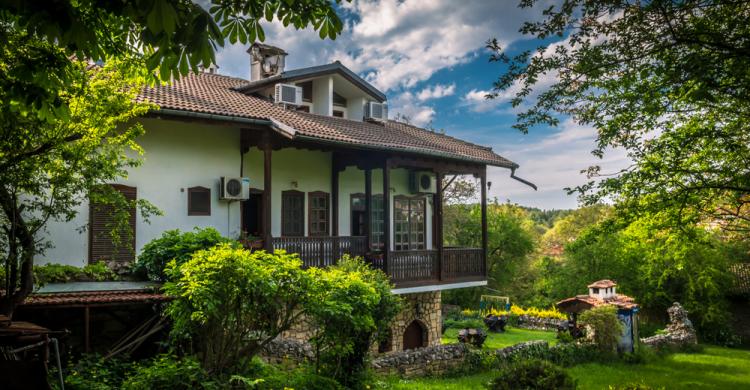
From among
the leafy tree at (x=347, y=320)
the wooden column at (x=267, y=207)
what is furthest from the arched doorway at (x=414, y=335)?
the leafy tree at (x=347, y=320)

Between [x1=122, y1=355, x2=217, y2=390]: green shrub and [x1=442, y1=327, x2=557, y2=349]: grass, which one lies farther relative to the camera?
[x1=442, y1=327, x2=557, y2=349]: grass

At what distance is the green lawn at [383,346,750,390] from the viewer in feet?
37.6

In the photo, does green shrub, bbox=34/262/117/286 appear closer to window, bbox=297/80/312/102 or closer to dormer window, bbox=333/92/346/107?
window, bbox=297/80/312/102

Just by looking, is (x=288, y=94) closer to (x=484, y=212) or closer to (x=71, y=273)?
(x=484, y=212)

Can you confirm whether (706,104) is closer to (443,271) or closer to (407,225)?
(443,271)

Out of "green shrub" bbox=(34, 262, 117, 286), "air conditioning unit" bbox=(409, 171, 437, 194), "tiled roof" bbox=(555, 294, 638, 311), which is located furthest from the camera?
"air conditioning unit" bbox=(409, 171, 437, 194)

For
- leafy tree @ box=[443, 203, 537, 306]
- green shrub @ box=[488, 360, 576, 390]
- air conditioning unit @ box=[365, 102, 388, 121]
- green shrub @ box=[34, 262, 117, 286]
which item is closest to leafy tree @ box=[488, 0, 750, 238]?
green shrub @ box=[488, 360, 576, 390]

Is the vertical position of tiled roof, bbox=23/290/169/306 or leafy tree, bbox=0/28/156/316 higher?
leafy tree, bbox=0/28/156/316

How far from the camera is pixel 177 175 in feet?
38.5

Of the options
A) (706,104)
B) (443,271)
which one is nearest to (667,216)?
(706,104)

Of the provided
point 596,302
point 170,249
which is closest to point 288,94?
point 170,249

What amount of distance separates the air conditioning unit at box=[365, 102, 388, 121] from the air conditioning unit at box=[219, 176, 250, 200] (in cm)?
587

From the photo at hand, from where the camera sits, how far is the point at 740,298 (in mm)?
25734

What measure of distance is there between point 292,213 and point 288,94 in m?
3.25
